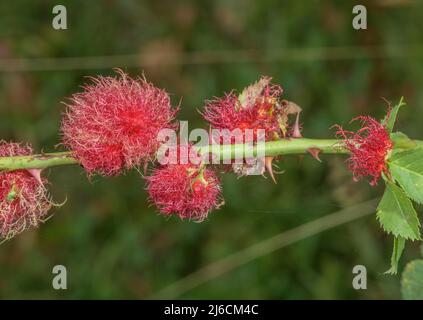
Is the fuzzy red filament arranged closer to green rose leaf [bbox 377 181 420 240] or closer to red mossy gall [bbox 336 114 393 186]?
red mossy gall [bbox 336 114 393 186]

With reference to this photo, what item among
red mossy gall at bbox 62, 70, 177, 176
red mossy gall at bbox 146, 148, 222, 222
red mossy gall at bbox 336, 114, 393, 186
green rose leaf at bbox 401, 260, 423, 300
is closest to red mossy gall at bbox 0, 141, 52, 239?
red mossy gall at bbox 62, 70, 177, 176

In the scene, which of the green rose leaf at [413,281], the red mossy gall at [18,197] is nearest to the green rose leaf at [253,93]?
the red mossy gall at [18,197]

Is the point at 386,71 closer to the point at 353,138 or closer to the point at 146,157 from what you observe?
the point at 353,138

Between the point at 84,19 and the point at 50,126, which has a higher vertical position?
the point at 84,19

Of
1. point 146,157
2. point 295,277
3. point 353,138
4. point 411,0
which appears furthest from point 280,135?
point 411,0

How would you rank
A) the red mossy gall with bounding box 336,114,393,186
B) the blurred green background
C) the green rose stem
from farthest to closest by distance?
the blurred green background
the red mossy gall with bounding box 336,114,393,186
the green rose stem
